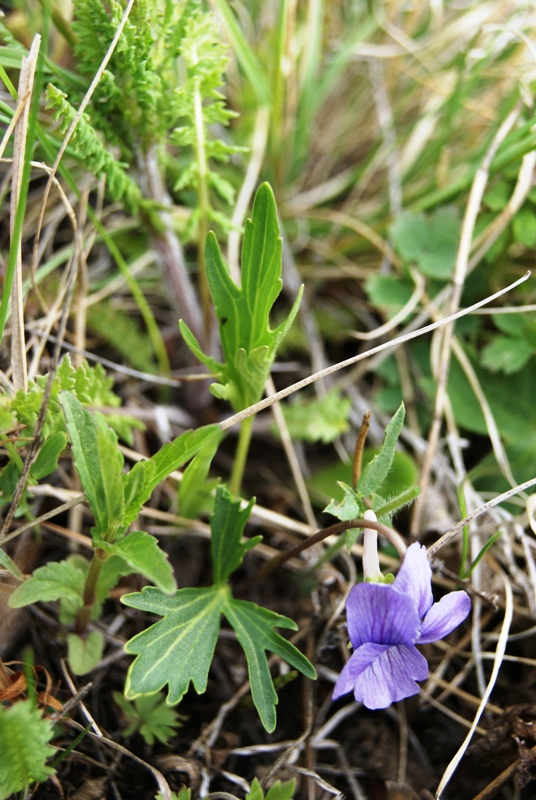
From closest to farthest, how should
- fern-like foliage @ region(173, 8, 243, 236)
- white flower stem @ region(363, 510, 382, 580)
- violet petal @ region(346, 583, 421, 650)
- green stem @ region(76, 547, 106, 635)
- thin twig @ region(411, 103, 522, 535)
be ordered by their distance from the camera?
1. violet petal @ region(346, 583, 421, 650)
2. white flower stem @ region(363, 510, 382, 580)
3. green stem @ region(76, 547, 106, 635)
4. fern-like foliage @ region(173, 8, 243, 236)
5. thin twig @ region(411, 103, 522, 535)

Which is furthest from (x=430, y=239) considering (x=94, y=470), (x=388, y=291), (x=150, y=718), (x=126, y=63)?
(x=150, y=718)

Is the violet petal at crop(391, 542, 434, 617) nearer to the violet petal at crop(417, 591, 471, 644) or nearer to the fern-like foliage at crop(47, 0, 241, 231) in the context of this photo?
the violet petal at crop(417, 591, 471, 644)

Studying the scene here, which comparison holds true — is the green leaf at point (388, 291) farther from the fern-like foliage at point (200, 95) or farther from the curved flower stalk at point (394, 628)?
the curved flower stalk at point (394, 628)

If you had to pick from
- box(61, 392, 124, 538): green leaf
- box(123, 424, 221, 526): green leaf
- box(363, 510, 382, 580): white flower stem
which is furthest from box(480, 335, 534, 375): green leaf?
box(61, 392, 124, 538): green leaf

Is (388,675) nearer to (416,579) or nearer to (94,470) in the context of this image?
(416,579)

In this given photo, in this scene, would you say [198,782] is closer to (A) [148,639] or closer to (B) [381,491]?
(A) [148,639]

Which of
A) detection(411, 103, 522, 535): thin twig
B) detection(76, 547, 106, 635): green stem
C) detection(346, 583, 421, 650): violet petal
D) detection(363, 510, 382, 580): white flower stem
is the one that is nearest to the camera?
detection(346, 583, 421, 650): violet petal
